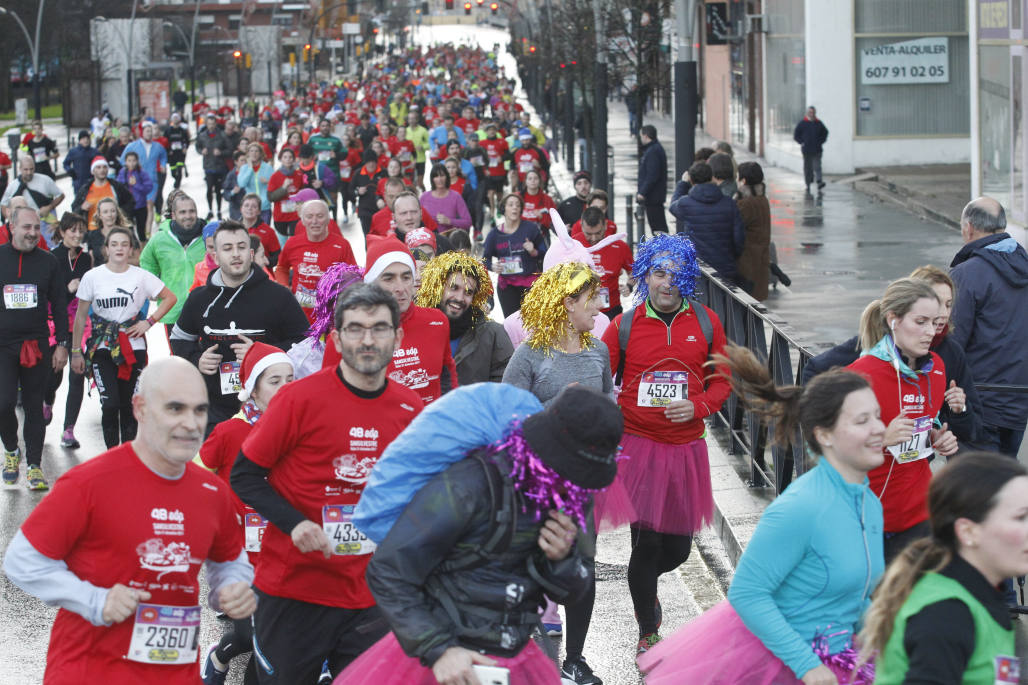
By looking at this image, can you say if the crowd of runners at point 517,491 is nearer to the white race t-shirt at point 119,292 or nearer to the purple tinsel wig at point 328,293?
the purple tinsel wig at point 328,293

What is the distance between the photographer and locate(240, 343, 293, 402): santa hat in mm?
6594

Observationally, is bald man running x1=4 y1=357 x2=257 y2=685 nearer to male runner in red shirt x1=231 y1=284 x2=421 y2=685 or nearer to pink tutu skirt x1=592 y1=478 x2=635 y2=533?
male runner in red shirt x1=231 y1=284 x2=421 y2=685

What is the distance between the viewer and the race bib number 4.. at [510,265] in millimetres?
12570

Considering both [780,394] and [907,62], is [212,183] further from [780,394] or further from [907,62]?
[780,394]

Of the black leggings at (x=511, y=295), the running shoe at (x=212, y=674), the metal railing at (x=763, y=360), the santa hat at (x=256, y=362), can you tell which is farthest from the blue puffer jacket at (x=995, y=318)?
the black leggings at (x=511, y=295)

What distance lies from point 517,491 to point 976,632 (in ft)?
3.93

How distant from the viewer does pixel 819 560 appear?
4375 millimetres

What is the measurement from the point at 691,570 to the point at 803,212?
2033cm

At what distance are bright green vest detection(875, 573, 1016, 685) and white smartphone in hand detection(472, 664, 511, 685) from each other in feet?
3.37

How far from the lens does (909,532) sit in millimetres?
5863

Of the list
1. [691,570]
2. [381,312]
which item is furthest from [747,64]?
[381,312]

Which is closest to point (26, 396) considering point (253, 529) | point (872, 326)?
point (253, 529)

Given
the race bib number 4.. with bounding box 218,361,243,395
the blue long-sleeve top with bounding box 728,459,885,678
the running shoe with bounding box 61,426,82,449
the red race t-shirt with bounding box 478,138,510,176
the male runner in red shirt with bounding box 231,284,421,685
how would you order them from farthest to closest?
the red race t-shirt with bounding box 478,138,510,176, the running shoe with bounding box 61,426,82,449, the race bib number 4.. with bounding box 218,361,243,395, the male runner in red shirt with bounding box 231,284,421,685, the blue long-sleeve top with bounding box 728,459,885,678

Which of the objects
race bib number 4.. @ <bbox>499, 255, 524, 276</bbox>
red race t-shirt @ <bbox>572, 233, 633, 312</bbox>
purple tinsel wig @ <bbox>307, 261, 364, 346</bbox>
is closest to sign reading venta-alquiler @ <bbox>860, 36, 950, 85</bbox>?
race bib number 4.. @ <bbox>499, 255, 524, 276</bbox>
